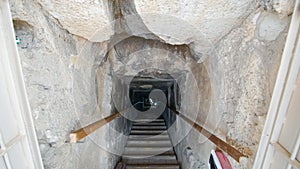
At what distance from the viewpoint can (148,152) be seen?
2826 mm

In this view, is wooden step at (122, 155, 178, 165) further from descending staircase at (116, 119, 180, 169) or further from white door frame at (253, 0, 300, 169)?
white door frame at (253, 0, 300, 169)

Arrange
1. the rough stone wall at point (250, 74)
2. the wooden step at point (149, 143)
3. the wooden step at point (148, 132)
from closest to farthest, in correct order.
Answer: the rough stone wall at point (250, 74) < the wooden step at point (149, 143) < the wooden step at point (148, 132)

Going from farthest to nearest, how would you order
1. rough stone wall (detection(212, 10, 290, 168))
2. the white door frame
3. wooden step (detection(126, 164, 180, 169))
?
wooden step (detection(126, 164, 180, 169))
rough stone wall (detection(212, 10, 290, 168))
the white door frame

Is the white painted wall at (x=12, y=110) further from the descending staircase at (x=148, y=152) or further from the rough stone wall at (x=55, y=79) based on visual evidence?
the descending staircase at (x=148, y=152)

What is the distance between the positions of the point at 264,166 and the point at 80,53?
0.99 meters

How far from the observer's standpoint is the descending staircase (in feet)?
8.43

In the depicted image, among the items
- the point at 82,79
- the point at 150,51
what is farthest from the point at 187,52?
the point at 82,79

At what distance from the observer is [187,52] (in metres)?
1.75

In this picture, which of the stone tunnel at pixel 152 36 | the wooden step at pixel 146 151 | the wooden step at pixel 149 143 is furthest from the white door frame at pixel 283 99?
the wooden step at pixel 149 143

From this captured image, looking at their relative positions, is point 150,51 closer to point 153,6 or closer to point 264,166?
point 153,6

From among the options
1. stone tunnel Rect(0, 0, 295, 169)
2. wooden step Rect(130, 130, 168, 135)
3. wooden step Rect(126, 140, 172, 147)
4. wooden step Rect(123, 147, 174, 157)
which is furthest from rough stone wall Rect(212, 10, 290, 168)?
wooden step Rect(130, 130, 168, 135)

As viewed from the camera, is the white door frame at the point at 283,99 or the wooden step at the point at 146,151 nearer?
the white door frame at the point at 283,99

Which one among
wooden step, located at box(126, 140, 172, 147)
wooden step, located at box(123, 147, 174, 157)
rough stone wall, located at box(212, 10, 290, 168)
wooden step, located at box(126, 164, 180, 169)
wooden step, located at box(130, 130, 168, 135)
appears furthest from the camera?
wooden step, located at box(130, 130, 168, 135)

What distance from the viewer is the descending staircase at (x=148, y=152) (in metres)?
2.57
